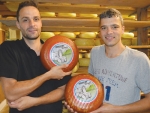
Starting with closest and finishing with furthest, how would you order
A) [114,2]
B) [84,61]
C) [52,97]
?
1. [52,97]
2. [114,2]
3. [84,61]

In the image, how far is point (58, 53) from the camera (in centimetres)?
131

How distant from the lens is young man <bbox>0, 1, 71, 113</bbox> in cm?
124

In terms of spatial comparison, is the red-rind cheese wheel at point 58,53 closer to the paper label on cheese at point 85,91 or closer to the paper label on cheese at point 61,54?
the paper label on cheese at point 61,54

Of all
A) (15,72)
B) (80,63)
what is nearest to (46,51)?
(15,72)

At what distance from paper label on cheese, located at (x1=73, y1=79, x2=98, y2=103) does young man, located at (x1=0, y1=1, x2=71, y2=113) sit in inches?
5.4

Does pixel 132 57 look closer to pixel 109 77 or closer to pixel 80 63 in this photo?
pixel 109 77

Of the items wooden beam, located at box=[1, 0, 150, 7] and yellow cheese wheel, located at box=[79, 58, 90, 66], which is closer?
wooden beam, located at box=[1, 0, 150, 7]

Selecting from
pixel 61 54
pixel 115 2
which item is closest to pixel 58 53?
pixel 61 54

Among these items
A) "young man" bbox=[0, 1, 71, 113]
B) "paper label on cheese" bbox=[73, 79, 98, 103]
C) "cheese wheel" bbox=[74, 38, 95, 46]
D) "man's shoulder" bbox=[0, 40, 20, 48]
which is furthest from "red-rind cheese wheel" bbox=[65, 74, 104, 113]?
"cheese wheel" bbox=[74, 38, 95, 46]

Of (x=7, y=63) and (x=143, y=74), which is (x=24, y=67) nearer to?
(x=7, y=63)

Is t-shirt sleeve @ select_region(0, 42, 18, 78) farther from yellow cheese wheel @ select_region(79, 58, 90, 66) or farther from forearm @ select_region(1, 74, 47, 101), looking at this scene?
yellow cheese wheel @ select_region(79, 58, 90, 66)

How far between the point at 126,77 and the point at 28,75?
2.33 ft

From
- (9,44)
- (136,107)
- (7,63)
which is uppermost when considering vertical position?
(9,44)

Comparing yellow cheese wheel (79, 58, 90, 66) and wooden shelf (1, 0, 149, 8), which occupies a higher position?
wooden shelf (1, 0, 149, 8)
